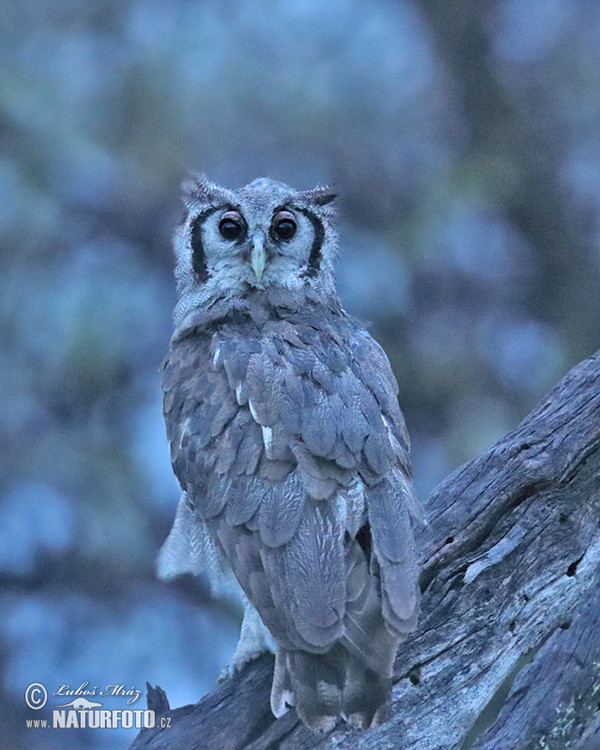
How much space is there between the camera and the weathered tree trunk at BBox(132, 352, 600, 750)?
6.52 feet

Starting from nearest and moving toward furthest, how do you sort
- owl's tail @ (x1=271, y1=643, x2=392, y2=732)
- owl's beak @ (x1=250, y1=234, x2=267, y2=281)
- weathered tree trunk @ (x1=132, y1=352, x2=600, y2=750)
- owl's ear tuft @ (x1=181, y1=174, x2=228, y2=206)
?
1. owl's tail @ (x1=271, y1=643, x2=392, y2=732)
2. weathered tree trunk @ (x1=132, y1=352, x2=600, y2=750)
3. owl's beak @ (x1=250, y1=234, x2=267, y2=281)
4. owl's ear tuft @ (x1=181, y1=174, x2=228, y2=206)

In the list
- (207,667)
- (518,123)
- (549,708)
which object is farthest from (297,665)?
(518,123)

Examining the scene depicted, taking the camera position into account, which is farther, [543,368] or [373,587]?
[543,368]

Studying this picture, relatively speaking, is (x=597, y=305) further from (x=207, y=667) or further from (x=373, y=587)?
(x=373, y=587)

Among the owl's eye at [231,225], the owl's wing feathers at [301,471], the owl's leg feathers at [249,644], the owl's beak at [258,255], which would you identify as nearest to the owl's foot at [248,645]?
the owl's leg feathers at [249,644]

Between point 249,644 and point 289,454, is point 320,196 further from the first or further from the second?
point 249,644

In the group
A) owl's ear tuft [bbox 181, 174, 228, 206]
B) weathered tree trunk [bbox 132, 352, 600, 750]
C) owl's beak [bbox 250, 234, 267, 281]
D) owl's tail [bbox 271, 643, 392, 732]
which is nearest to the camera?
owl's tail [bbox 271, 643, 392, 732]

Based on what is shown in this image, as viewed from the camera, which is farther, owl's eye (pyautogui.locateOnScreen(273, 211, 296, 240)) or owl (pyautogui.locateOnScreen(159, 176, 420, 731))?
owl's eye (pyautogui.locateOnScreen(273, 211, 296, 240))

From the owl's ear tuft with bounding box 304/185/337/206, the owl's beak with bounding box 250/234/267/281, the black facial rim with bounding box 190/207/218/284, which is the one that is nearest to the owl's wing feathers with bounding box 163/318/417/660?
the owl's beak with bounding box 250/234/267/281

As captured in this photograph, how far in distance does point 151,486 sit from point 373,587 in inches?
64.1

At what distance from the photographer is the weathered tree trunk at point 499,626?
1988 millimetres

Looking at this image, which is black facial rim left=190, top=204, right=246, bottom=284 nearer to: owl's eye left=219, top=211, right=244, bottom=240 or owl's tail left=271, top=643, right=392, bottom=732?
owl's eye left=219, top=211, right=244, bottom=240

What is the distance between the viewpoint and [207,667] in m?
3.09

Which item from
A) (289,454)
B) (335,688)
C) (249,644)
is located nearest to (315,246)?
(289,454)
